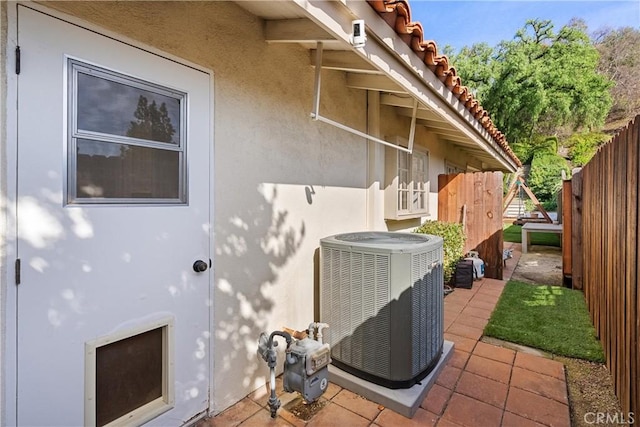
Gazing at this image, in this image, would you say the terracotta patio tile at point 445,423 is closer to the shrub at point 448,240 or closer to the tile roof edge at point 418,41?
the tile roof edge at point 418,41

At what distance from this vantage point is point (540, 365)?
391 centimetres

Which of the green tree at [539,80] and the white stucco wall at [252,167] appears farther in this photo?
the green tree at [539,80]

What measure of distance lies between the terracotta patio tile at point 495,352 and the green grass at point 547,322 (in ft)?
1.19

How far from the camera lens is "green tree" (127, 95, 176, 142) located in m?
2.45

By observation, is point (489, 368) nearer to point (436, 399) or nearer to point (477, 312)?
point (436, 399)

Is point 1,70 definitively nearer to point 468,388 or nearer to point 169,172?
point 169,172

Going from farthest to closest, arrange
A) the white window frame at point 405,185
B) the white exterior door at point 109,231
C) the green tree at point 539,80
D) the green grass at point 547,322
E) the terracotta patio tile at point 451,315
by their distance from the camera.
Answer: the green tree at point 539,80 → the white window frame at point 405,185 → the terracotta patio tile at point 451,315 → the green grass at point 547,322 → the white exterior door at point 109,231

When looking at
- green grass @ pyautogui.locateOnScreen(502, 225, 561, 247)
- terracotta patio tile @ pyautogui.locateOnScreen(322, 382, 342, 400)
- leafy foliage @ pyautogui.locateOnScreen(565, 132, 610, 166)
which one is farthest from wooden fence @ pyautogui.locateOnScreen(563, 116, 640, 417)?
leafy foliage @ pyautogui.locateOnScreen(565, 132, 610, 166)

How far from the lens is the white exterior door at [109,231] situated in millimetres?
1958

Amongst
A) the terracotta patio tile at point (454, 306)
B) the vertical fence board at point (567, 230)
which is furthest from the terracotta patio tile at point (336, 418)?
the vertical fence board at point (567, 230)

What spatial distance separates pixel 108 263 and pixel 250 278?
1.33 m

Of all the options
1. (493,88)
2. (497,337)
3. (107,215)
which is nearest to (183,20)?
(107,215)

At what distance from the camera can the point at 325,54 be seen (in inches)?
151

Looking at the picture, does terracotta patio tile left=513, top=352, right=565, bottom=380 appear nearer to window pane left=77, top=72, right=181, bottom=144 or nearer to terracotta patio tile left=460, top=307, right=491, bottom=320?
terracotta patio tile left=460, top=307, right=491, bottom=320
